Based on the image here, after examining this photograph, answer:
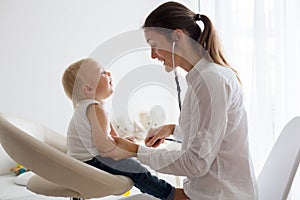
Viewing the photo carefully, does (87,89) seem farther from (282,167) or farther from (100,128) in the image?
(282,167)

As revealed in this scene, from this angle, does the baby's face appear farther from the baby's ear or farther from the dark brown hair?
the dark brown hair

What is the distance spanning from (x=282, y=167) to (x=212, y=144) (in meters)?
0.30

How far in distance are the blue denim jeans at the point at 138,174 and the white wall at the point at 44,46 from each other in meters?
1.10

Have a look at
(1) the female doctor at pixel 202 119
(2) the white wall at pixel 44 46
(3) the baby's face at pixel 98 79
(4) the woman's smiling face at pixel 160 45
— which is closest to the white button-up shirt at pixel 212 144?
(1) the female doctor at pixel 202 119

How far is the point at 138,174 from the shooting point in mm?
1540

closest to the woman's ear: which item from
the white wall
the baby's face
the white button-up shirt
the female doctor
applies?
the female doctor

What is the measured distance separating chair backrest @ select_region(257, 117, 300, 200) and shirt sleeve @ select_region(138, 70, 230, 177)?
0.82 feet

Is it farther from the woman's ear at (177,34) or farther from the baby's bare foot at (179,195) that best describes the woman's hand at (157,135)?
the woman's ear at (177,34)

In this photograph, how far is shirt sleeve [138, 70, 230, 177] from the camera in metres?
1.33

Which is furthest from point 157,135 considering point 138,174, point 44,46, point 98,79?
point 44,46

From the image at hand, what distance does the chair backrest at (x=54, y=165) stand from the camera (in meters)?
1.30

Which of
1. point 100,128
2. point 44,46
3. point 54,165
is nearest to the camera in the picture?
point 54,165

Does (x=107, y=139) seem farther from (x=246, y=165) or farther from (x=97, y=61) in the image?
(x=246, y=165)

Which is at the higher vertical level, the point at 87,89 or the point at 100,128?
the point at 87,89
